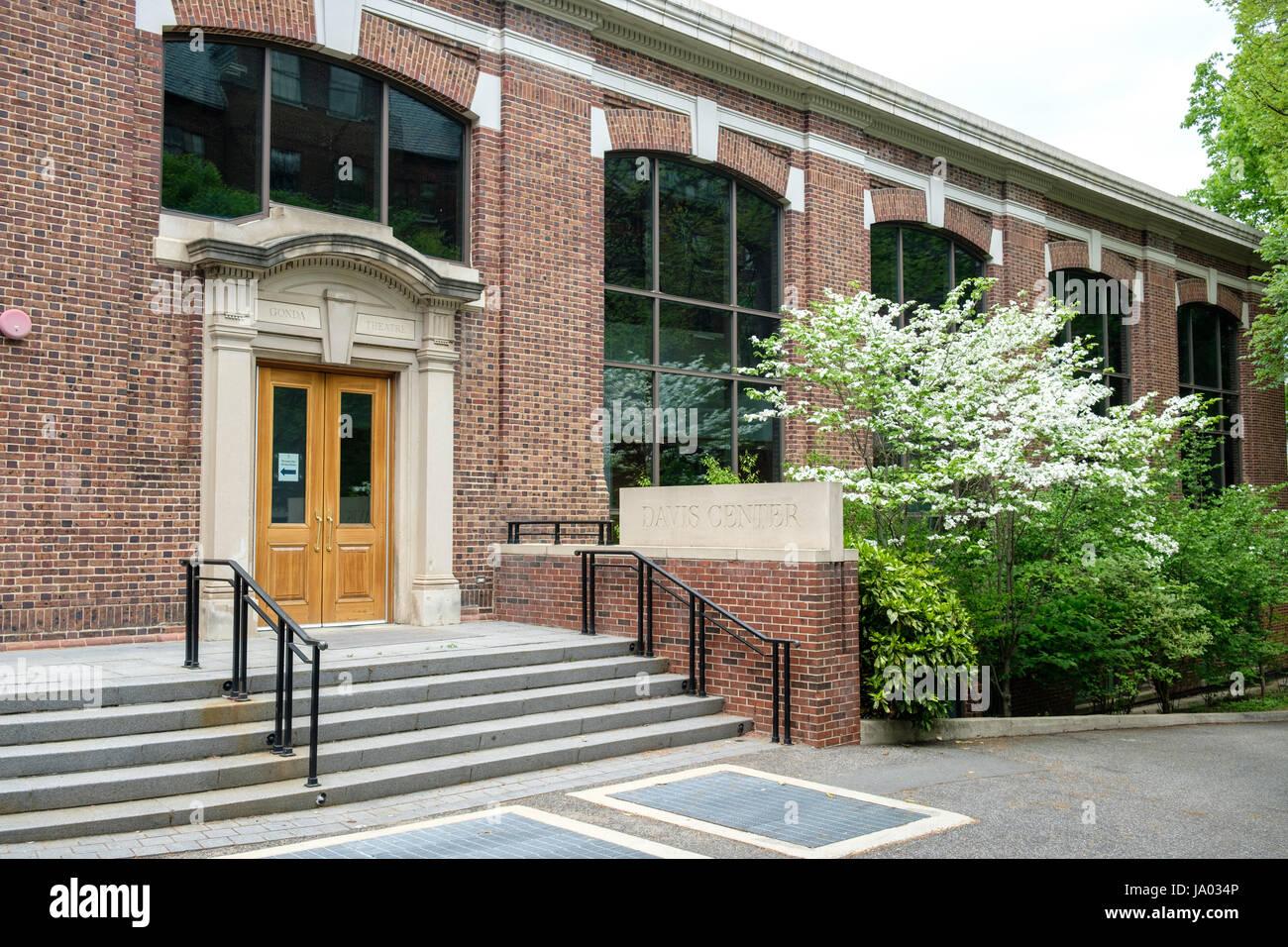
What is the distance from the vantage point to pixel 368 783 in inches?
285

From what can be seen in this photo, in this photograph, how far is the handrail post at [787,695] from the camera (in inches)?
368

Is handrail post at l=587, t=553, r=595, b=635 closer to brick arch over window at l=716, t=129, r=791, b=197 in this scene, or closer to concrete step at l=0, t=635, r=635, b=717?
concrete step at l=0, t=635, r=635, b=717

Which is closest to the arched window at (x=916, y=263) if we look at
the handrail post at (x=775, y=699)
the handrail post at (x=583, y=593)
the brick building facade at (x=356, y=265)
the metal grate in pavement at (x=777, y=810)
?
the brick building facade at (x=356, y=265)

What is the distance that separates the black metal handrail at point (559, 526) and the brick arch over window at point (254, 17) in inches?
233

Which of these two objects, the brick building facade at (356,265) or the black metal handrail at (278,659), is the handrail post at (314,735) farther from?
the brick building facade at (356,265)

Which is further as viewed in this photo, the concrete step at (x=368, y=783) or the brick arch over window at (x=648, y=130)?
the brick arch over window at (x=648, y=130)

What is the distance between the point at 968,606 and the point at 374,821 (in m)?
8.63

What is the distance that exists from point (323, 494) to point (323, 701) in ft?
13.4

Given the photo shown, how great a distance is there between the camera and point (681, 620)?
10.6 m

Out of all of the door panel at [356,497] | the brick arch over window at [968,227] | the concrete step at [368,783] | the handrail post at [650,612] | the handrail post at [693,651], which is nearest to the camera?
the concrete step at [368,783]

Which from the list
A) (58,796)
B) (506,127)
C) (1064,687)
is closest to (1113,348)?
(1064,687)

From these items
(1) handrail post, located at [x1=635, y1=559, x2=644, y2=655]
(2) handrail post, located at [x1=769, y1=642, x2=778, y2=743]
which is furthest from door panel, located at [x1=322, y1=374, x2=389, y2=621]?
(2) handrail post, located at [x1=769, y1=642, x2=778, y2=743]

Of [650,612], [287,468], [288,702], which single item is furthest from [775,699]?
[287,468]

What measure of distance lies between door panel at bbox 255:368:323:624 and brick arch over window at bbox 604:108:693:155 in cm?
569
